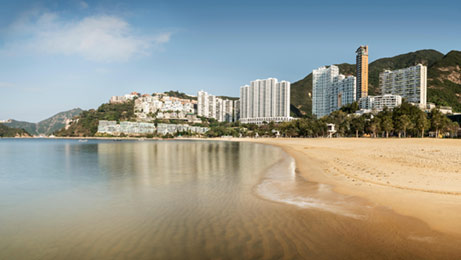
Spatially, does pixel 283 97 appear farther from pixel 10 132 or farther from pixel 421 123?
pixel 10 132

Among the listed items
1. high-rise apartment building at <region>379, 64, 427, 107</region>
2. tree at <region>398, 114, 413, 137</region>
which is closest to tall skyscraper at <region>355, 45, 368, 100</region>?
high-rise apartment building at <region>379, 64, 427, 107</region>

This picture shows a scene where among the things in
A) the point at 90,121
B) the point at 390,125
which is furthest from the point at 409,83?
the point at 90,121

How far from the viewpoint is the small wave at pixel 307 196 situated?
7.86m

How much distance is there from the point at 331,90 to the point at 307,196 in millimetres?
159984

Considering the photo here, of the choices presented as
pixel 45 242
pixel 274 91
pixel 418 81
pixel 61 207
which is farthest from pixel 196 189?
pixel 274 91

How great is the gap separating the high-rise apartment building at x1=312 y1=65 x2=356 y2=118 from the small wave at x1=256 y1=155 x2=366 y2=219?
461 feet

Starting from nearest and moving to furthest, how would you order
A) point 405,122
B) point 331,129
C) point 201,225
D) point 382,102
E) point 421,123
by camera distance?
1. point 201,225
2. point 405,122
3. point 421,123
4. point 331,129
5. point 382,102

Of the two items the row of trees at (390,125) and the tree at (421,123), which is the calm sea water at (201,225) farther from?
the row of trees at (390,125)

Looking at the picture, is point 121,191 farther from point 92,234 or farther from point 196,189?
point 92,234

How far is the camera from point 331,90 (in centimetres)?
15575

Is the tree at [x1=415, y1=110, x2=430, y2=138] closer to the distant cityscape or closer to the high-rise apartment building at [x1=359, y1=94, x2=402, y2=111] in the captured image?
the high-rise apartment building at [x1=359, y1=94, x2=402, y2=111]

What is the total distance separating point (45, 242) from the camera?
6098mm

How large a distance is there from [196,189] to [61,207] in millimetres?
5158

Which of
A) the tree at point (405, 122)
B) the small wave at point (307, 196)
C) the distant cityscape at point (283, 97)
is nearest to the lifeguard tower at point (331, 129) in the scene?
the tree at point (405, 122)
